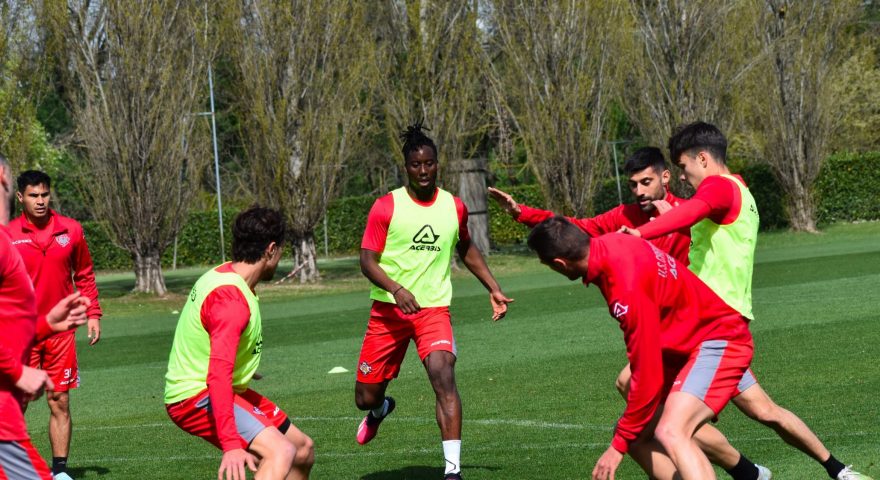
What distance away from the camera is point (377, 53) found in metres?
34.9

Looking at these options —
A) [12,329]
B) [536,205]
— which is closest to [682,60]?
[536,205]

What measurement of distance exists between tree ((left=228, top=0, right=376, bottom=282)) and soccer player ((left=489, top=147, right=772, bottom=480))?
24.3 metres

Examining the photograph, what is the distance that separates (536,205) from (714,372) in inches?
1613

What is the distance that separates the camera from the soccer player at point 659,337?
588 centimetres

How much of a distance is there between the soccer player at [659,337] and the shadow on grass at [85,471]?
5117 millimetres

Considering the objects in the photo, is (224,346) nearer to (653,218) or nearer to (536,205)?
(653,218)

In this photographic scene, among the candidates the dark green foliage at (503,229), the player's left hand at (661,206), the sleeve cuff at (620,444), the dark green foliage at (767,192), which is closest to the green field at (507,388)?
the player's left hand at (661,206)

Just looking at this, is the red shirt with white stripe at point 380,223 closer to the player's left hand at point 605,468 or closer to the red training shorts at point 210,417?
the red training shorts at point 210,417

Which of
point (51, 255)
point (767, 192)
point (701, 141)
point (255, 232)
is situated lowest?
point (767, 192)

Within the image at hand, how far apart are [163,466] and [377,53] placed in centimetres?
2589

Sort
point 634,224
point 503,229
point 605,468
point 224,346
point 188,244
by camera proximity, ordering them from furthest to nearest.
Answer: point 503,229 < point 188,244 < point 634,224 < point 224,346 < point 605,468

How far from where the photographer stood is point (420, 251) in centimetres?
966

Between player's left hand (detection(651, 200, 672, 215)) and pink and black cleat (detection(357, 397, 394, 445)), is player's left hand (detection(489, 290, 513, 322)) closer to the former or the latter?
pink and black cleat (detection(357, 397, 394, 445))

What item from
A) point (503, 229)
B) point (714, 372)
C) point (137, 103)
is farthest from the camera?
point (503, 229)
